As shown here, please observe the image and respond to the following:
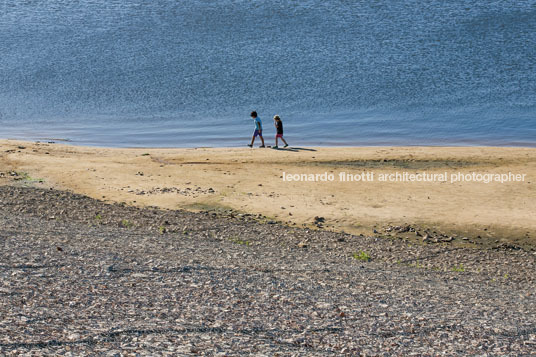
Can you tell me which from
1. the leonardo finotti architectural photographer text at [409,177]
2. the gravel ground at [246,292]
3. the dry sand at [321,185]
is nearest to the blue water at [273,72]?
the dry sand at [321,185]

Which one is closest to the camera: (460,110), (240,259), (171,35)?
(240,259)

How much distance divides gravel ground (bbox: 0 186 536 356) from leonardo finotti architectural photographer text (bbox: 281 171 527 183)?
700 cm

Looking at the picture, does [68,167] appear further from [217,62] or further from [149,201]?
[217,62]

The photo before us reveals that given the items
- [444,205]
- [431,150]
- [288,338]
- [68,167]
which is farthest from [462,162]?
[288,338]

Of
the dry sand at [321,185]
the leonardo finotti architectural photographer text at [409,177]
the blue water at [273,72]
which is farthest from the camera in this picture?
the blue water at [273,72]

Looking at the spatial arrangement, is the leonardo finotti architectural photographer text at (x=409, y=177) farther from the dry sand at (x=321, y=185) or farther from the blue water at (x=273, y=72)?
the blue water at (x=273, y=72)

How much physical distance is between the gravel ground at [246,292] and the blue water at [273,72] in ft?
70.7

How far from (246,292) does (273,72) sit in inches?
2069

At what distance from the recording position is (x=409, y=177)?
2455 cm

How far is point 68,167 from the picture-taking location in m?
27.2

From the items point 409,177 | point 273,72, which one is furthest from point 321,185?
point 273,72

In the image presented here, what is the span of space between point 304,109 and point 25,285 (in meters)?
39.8

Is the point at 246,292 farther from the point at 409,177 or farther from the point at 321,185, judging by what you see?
the point at 409,177

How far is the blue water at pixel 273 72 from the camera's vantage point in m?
43.5
